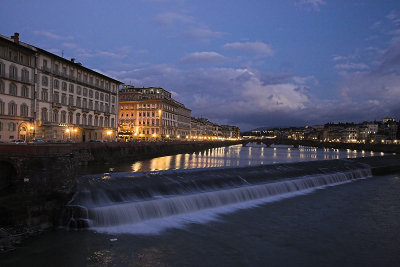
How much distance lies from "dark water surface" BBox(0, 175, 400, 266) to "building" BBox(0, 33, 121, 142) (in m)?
36.7

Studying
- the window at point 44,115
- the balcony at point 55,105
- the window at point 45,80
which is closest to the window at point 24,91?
the window at point 45,80

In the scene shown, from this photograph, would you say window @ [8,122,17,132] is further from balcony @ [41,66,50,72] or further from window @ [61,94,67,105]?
window @ [61,94,67,105]

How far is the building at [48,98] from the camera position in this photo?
44.1 meters

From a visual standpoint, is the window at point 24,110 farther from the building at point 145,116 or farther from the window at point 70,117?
the building at point 145,116

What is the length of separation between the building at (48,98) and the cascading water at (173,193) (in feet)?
104

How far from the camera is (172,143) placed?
7925 centimetres

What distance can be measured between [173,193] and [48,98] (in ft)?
134

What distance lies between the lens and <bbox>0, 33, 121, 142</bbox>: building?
4409 centimetres

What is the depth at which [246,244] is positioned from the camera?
15391 mm

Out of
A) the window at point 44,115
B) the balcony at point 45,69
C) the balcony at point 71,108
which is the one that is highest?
the balcony at point 45,69

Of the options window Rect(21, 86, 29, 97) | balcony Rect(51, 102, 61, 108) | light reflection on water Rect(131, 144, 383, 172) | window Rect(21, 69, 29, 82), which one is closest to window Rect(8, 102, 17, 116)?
window Rect(21, 86, 29, 97)

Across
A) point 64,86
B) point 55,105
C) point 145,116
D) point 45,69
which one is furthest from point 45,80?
point 145,116

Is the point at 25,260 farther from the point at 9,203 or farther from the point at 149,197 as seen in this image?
the point at 149,197

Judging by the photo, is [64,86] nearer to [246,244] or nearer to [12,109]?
[12,109]
